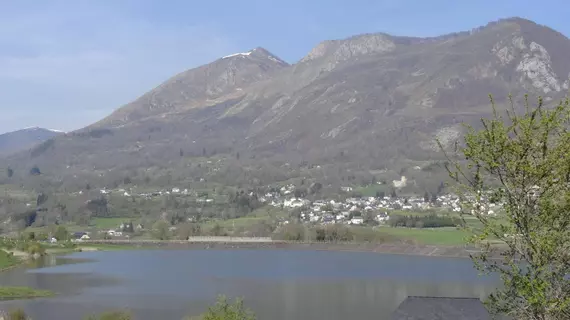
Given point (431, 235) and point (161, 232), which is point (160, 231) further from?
point (431, 235)

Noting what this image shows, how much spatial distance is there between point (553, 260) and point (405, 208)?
163745mm

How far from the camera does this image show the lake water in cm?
5306

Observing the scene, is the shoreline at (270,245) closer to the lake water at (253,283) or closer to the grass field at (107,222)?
the lake water at (253,283)

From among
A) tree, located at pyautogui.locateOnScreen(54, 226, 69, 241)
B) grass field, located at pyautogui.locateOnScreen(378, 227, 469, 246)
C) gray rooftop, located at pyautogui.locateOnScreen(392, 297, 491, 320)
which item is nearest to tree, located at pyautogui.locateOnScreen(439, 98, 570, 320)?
gray rooftop, located at pyautogui.locateOnScreen(392, 297, 491, 320)

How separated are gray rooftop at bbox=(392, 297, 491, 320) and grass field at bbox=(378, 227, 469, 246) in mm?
104972

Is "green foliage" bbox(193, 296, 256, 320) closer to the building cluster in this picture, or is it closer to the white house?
the building cluster

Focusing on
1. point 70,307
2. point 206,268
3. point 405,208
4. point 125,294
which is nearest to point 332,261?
point 206,268

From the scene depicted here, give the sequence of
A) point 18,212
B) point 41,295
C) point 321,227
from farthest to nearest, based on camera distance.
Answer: point 18,212 → point 321,227 → point 41,295

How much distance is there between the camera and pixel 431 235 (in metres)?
128

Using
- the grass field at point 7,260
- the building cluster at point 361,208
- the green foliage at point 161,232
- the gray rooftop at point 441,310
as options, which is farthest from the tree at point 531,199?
the green foliage at point 161,232

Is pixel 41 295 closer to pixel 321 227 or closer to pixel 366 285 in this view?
pixel 366 285

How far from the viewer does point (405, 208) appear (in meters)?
173

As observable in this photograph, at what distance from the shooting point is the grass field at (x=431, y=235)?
397 ft

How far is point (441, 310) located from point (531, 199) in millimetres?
3943
